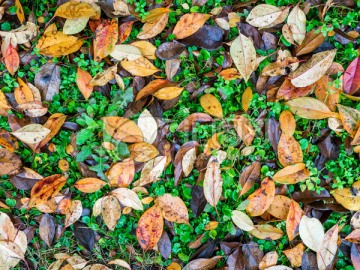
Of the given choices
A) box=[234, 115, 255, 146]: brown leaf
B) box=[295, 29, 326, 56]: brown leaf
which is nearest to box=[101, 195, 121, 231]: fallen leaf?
box=[234, 115, 255, 146]: brown leaf

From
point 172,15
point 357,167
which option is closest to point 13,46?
point 172,15

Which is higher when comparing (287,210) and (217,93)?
(217,93)

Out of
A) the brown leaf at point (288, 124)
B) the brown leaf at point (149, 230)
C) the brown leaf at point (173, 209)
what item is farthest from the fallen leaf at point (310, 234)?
the brown leaf at point (149, 230)

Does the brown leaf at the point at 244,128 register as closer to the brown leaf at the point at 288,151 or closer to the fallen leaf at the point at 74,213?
the brown leaf at the point at 288,151

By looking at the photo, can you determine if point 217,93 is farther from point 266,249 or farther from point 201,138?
point 266,249

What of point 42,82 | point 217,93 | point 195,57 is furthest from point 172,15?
point 42,82

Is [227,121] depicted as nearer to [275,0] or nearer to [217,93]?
[217,93]

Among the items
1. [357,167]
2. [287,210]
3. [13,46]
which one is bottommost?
[287,210]
